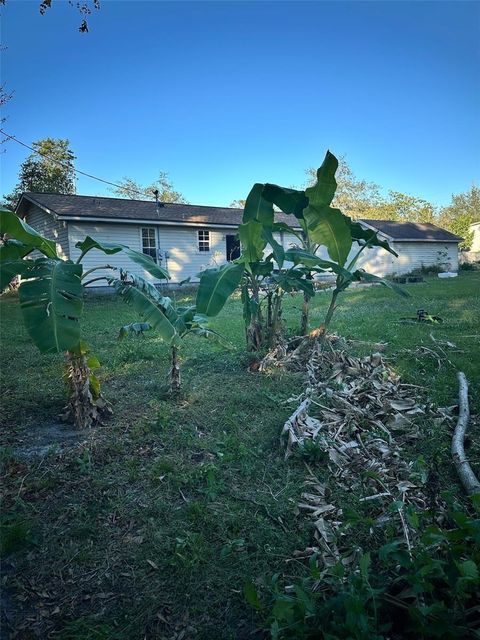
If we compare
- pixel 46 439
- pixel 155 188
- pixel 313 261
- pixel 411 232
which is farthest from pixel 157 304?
pixel 155 188

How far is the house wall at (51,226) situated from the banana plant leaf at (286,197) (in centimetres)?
1306

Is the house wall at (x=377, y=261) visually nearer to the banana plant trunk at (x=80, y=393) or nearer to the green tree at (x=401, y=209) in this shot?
the green tree at (x=401, y=209)

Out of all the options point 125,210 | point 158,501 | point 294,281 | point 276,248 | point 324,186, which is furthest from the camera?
point 125,210

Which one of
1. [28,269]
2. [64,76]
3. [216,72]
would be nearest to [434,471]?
[28,269]

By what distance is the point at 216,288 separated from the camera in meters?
3.89

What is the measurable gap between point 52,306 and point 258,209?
10.4 feet

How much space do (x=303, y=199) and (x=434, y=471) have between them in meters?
3.40

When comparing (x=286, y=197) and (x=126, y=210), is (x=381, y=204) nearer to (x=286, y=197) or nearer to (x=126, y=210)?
(x=126, y=210)

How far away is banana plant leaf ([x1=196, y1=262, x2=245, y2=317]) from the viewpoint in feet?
12.2

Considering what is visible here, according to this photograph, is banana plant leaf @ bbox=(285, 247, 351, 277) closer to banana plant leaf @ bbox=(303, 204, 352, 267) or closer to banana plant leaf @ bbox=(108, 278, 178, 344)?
banana plant leaf @ bbox=(303, 204, 352, 267)

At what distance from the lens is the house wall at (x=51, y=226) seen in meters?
15.3

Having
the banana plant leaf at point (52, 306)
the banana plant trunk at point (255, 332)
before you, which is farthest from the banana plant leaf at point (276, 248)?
the banana plant leaf at point (52, 306)

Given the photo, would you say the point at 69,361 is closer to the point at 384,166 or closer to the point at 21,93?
the point at 21,93

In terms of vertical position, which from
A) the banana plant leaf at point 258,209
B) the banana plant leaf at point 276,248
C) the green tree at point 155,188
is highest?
the green tree at point 155,188
